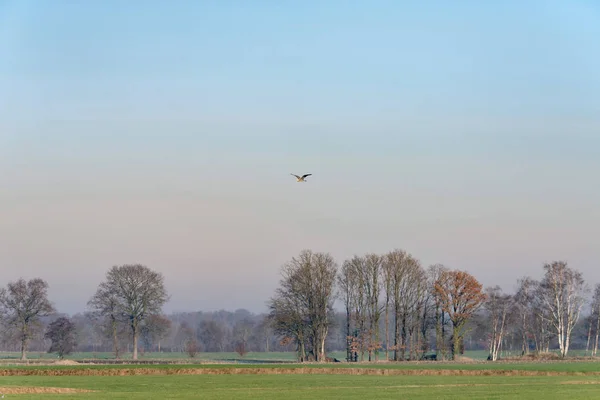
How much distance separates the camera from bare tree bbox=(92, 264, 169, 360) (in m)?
110

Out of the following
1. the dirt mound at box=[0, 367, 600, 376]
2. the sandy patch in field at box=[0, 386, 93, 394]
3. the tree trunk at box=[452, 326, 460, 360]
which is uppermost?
the tree trunk at box=[452, 326, 460, 360]

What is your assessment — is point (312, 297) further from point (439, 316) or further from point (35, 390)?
point (35, 390)

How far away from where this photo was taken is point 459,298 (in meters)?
103

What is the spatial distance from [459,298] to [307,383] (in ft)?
153

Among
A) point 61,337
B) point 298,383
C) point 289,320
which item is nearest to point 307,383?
point 298,383

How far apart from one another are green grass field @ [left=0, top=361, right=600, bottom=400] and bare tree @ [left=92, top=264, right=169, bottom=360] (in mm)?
32722

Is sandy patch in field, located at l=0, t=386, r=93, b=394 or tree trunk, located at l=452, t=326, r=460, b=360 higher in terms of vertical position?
tree trunk, located at l=452, t=326, r=460, b=360

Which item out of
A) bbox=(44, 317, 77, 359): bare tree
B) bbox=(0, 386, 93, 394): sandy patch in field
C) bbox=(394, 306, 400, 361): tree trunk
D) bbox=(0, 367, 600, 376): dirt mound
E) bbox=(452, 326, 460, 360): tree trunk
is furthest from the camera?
bbox=(44, 317, 77, 359): bare tree

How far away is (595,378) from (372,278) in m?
43.5

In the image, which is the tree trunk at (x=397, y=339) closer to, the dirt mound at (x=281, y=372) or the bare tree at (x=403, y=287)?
the bare tree at (x=403, y=287)

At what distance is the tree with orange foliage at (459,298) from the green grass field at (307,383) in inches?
673

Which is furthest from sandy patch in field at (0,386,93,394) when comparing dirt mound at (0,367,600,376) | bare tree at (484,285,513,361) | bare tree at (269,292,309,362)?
bare tree at (484,285,513,361)

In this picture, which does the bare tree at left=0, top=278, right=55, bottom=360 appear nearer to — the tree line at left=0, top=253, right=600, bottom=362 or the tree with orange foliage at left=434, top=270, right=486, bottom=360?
the tree line at left=0, top=253, right=600, bottom=362

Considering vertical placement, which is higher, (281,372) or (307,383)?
(307,383)
